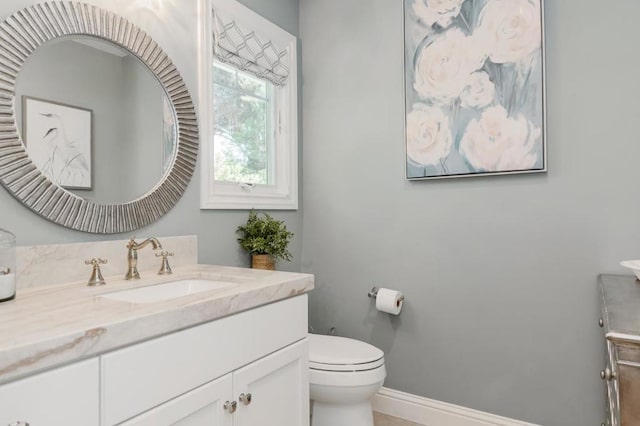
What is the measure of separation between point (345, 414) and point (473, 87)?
160 cm

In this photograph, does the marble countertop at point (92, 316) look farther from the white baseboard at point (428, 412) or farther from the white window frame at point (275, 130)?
the white baseboard at point (428, 412)

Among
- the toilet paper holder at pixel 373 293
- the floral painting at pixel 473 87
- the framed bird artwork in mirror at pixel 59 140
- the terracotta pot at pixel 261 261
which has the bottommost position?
the toilet paper holder at pixel 373 293

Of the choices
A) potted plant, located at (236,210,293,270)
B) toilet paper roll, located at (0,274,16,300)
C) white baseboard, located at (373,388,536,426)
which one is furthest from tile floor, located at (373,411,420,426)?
toilet paper roll, located at (0,274,16,300)

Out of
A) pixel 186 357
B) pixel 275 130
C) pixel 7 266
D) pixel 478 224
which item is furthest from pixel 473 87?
pixel 7 266

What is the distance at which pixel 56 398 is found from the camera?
76 cm

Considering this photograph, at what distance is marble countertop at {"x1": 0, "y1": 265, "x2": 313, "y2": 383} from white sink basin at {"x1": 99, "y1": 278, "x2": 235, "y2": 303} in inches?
0.9

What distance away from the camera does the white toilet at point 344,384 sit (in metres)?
1.67

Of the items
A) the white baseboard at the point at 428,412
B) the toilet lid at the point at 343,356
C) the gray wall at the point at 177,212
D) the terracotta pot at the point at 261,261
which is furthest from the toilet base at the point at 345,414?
the gray wall at the point at 177,212

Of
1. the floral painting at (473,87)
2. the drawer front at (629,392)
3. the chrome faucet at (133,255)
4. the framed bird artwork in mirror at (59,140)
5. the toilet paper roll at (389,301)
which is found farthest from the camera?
the toilet paper roll at (389,301)

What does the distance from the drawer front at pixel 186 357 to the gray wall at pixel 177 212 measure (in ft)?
2.04

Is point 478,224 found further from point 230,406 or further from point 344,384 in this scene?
point 230,406

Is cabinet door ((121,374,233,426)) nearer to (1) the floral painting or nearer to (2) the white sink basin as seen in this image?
(2) the white sink basin

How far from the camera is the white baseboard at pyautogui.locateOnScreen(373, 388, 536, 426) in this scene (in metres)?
1.93

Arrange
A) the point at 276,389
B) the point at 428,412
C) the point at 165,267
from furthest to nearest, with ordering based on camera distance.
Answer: the point at 428,412
the point at 165,267
the point at 276,389
